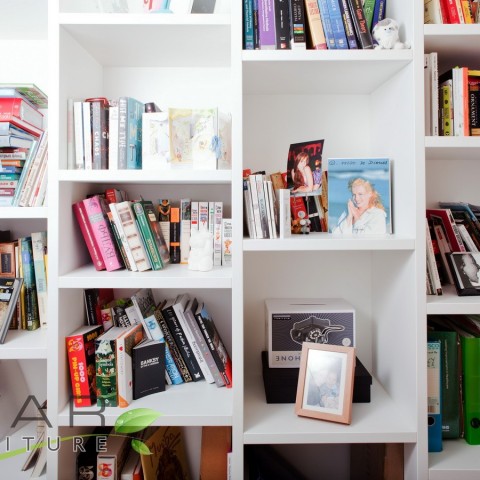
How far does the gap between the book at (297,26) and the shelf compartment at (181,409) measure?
1095 mm

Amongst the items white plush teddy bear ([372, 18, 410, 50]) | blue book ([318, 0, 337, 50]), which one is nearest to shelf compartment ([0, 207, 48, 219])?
blue book ([318, 0, 337, 50])

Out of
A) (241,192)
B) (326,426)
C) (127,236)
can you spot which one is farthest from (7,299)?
(326,426)

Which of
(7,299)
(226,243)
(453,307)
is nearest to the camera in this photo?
(453,307)

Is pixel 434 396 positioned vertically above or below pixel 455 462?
above

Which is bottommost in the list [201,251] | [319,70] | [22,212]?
[201,251]

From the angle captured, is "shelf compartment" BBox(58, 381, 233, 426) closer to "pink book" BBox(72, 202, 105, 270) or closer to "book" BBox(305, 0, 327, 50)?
"pink book" BBox(72, 202, 105, 270)

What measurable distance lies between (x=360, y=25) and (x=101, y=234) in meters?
1.02

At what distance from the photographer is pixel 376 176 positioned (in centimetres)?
118

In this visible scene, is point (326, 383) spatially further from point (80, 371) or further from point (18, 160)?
point (18, 160)

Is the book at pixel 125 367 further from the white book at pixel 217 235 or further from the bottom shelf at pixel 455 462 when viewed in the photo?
the bottom shelf at pixel 455 462

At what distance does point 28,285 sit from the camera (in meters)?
1.24

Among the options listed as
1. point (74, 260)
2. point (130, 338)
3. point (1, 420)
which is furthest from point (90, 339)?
point (1, 420)

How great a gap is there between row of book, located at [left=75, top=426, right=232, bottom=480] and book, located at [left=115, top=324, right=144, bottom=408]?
7.3 inches

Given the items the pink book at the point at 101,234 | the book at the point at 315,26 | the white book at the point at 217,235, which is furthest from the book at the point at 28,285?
the book at the point at 315,26
